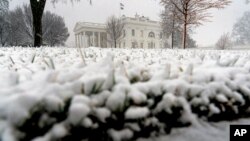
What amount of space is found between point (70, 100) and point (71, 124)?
15cm

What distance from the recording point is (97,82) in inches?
60.5

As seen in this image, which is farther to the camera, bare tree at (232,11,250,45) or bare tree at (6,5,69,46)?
bare tree at (232,11,250,45)

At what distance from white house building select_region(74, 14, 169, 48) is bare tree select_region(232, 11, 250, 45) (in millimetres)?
20129

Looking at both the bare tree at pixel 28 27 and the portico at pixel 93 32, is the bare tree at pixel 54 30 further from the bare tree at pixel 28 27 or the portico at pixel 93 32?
the portico at pixel 93 32

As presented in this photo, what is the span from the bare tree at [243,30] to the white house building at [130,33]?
792 inches

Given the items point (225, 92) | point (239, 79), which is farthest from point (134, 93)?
point (239, 79)

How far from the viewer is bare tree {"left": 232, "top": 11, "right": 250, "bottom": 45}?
2479 inches

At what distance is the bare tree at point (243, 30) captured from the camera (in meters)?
63.0

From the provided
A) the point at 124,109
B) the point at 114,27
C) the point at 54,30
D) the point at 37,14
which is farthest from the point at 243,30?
the point at 124,109

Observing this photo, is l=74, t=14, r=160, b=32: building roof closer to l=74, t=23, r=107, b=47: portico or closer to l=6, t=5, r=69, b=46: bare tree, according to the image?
l=74, t=23, r=107, b=47: portico

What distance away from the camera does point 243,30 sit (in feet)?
210

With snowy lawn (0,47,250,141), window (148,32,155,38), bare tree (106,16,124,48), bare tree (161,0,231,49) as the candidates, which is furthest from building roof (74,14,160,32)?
snowy lawn (0,47,250,141)

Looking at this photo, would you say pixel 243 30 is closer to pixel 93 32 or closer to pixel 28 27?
pixel 93 32

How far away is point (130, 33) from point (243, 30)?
101ft
